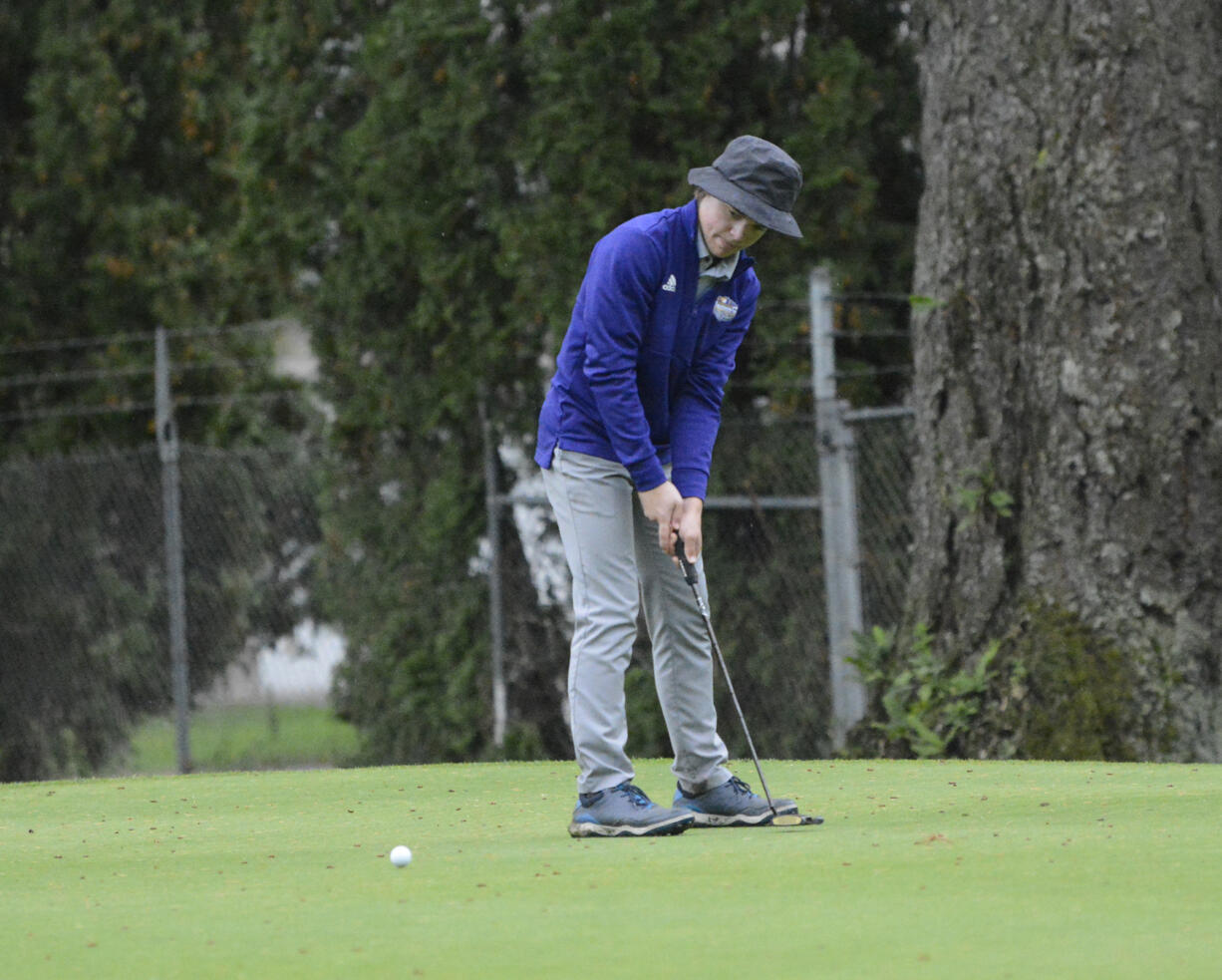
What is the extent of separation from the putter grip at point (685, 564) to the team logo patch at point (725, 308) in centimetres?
62

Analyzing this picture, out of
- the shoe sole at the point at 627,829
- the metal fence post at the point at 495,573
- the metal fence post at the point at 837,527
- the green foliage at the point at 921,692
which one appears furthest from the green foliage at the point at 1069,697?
the metal fence post at the point at 495,573

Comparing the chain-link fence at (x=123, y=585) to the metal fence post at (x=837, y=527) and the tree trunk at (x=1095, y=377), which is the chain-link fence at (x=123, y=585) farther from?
the tree trunk at (x=1095, y=377)

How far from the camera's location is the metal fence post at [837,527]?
8977 mm

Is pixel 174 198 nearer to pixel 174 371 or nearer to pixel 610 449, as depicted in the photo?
pixel 174 371

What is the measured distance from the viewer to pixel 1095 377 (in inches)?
301

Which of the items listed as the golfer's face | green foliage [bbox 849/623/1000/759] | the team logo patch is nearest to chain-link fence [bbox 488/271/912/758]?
green foliage [bbox 849/623/1000/759]

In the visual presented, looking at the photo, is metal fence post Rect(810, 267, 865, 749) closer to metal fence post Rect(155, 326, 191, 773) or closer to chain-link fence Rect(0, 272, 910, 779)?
chain-link fence Rect(0, 272, 910, 779)

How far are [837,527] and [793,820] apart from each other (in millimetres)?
3801

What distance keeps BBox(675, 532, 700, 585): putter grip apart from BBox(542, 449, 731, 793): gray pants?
0.34ft

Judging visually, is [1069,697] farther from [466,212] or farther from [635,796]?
[466,212]

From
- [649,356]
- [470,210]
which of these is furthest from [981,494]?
[470,210]

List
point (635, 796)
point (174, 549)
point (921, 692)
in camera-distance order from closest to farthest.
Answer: point (635, 796), point (921, 692), point (174, 549)

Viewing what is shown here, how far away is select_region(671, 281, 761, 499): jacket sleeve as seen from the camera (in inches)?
212

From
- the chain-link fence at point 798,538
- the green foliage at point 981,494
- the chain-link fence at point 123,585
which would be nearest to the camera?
the green foliage at point 981,494
